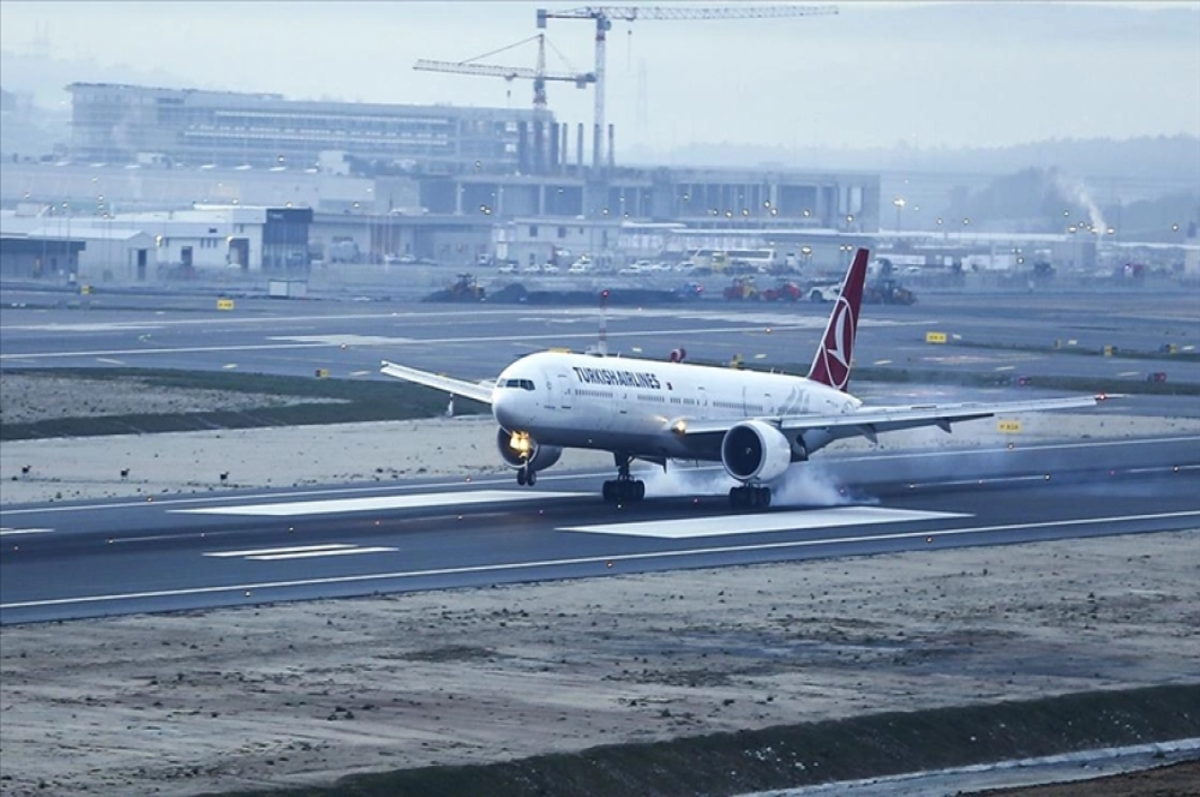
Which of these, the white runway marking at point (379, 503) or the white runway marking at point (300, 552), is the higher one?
the white runway marking at point (300, 552)

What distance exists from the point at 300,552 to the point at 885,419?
71.2 feet

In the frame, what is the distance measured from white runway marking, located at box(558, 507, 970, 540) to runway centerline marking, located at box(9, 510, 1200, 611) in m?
2.43

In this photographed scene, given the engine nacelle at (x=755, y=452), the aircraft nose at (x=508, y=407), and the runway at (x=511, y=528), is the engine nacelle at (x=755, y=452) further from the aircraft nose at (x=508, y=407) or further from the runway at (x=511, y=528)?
the aircraft nose at (x=508, y=407)

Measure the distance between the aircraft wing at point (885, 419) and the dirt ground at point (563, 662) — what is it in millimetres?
11360

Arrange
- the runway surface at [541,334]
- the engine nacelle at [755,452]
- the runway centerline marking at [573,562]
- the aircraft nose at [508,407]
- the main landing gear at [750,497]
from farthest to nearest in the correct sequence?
1. the runway surface at [541,334]
2. the main landing gear at [750,497]
3. the engine nacelle at [755,452]
4. the aircraft nose at [508,407]
5. the runway centerline marking at [573,562]

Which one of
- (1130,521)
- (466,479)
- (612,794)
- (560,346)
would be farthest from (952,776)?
(560,346)

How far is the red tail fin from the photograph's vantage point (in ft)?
253

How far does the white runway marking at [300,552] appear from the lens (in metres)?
55.9

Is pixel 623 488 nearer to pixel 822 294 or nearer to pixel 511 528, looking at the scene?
pixel 511 528

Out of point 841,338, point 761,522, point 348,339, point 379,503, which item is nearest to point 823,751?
point 761,522

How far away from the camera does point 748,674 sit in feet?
136

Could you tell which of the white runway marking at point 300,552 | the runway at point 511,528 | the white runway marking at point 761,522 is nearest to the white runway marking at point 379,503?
the runway at point 511,528

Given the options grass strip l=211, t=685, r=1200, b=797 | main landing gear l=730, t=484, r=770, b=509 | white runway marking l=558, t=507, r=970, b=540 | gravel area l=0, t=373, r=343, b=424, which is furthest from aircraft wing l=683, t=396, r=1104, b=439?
gravel area l=0, t=373, r=343, b=424

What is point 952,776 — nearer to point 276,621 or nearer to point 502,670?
point 502,670
